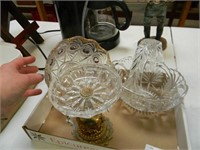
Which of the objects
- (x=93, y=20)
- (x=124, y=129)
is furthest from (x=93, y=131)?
(x=93, y=20)

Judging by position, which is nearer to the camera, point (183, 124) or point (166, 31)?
point (183, 124)

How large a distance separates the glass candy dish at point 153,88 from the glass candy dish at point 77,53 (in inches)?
2.9

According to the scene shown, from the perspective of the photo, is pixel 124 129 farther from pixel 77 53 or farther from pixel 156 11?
pixel 156 11

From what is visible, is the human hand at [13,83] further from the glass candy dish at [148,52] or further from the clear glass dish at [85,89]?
the glass candy dish at [148,52]

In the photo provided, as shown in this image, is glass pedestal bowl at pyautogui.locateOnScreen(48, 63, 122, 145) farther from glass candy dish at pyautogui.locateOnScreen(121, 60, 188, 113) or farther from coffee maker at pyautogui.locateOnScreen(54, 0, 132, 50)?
coffee maker at pyautogui.locateOnScreen(54, 0, 132, 50)

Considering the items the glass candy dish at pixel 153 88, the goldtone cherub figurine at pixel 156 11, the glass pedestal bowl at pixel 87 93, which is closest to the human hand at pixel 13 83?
the glass pedestal bowl at pixel 87 93

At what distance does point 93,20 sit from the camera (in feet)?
2.00

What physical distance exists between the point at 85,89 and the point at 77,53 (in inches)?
2.9

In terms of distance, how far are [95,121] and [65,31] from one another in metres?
0.28

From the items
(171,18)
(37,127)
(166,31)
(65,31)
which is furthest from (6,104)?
(171,18)

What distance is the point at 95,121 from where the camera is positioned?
373 mm

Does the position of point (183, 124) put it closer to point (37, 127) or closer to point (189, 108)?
point (189, 108)

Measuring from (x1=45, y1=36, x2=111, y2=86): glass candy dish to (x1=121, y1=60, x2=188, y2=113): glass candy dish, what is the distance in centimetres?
7

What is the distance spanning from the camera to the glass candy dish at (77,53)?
1.36ft
